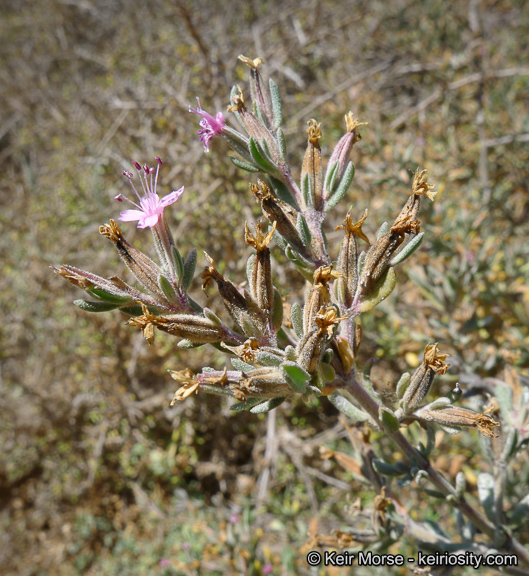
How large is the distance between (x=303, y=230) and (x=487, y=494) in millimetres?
1100

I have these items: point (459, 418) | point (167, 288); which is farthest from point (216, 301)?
point (459, 418)

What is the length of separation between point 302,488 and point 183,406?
1200 millimetres

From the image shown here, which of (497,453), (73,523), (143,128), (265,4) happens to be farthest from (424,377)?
(265,4)

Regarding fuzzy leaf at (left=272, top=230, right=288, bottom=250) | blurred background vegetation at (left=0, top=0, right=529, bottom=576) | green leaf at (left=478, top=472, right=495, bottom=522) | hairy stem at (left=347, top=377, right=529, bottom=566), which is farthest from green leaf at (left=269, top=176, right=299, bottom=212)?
blurred background vegetation at (left=0, top=0, right=529, bottom=576)

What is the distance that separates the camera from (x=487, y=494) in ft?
4.44

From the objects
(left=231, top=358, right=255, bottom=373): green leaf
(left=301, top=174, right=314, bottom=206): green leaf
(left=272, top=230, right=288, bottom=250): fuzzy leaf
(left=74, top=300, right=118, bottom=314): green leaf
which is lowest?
(left=231, top=358, right=255, bottom=373): green leaf

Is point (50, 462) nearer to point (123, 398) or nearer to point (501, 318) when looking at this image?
point (123, 398)

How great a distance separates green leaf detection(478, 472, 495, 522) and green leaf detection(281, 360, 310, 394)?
0.94 metres

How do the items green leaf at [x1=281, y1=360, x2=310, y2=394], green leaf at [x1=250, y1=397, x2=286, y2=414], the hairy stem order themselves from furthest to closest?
the hairy stem → green leaf at [x1=250, y1=397, x2=286, y2=414] → green leaf at [x1=281, y1=360, x2=310, y2=394]

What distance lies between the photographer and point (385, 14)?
17.2 ft

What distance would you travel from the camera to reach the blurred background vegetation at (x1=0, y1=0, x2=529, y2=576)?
→ 101 inches

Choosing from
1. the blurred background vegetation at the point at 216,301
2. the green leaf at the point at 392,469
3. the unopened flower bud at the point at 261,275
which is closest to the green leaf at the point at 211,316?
the unopened flower bud at the point at 261,275

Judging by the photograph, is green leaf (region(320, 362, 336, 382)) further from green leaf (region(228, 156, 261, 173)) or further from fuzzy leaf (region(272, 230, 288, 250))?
green leaf (region(228, 156, 261, 173))

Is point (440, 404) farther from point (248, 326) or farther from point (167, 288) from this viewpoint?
point (167, 288)
